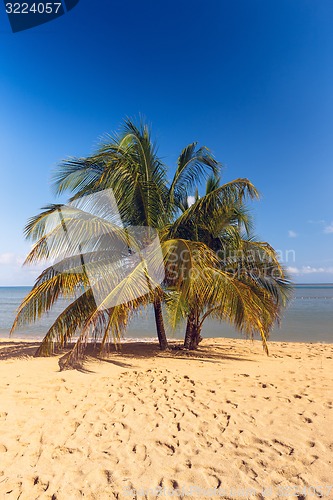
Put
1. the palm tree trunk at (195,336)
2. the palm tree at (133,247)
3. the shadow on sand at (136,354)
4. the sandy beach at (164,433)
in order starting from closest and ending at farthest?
1. the sandy beach at (164,433)
2. the palm tree at (133,247)
3. the shadow on sand at (136,354)
4. the palm tree trunk at (195,336)

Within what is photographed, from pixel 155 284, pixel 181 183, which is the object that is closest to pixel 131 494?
pixel 155 284

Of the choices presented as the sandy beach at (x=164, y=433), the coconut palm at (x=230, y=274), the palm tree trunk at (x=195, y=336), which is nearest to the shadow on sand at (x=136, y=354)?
the palm tree trunk at (x=195, y=336)

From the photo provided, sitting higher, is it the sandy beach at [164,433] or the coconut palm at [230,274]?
the coconut palm at [230,274]

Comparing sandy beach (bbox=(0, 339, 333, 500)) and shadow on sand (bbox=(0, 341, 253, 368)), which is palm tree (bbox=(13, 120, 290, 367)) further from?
sandy beach (bbox=(0, 339, 333, 500))

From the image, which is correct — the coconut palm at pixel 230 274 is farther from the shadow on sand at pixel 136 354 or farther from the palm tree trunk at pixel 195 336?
the shadow on sand at pixel 136 354

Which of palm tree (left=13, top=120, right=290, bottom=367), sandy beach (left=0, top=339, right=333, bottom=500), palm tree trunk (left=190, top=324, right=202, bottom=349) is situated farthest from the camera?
palm tree trunk (left=190, top=324, right=202, bottom=349)

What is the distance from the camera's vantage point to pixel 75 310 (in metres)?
6.45

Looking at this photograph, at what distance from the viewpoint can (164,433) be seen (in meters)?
3.32

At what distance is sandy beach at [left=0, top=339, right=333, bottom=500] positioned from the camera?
249cm

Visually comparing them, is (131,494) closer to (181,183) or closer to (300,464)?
(300,464)

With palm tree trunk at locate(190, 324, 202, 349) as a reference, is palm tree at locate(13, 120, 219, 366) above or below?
above

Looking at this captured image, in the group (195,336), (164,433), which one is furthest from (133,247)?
(164,433)

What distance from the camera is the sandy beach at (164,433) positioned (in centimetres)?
249

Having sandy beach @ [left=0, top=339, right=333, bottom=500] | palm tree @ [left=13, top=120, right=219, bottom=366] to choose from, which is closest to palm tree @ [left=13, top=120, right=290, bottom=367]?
palm tree @ [left=13, top=120, right=219, bottom=366]
